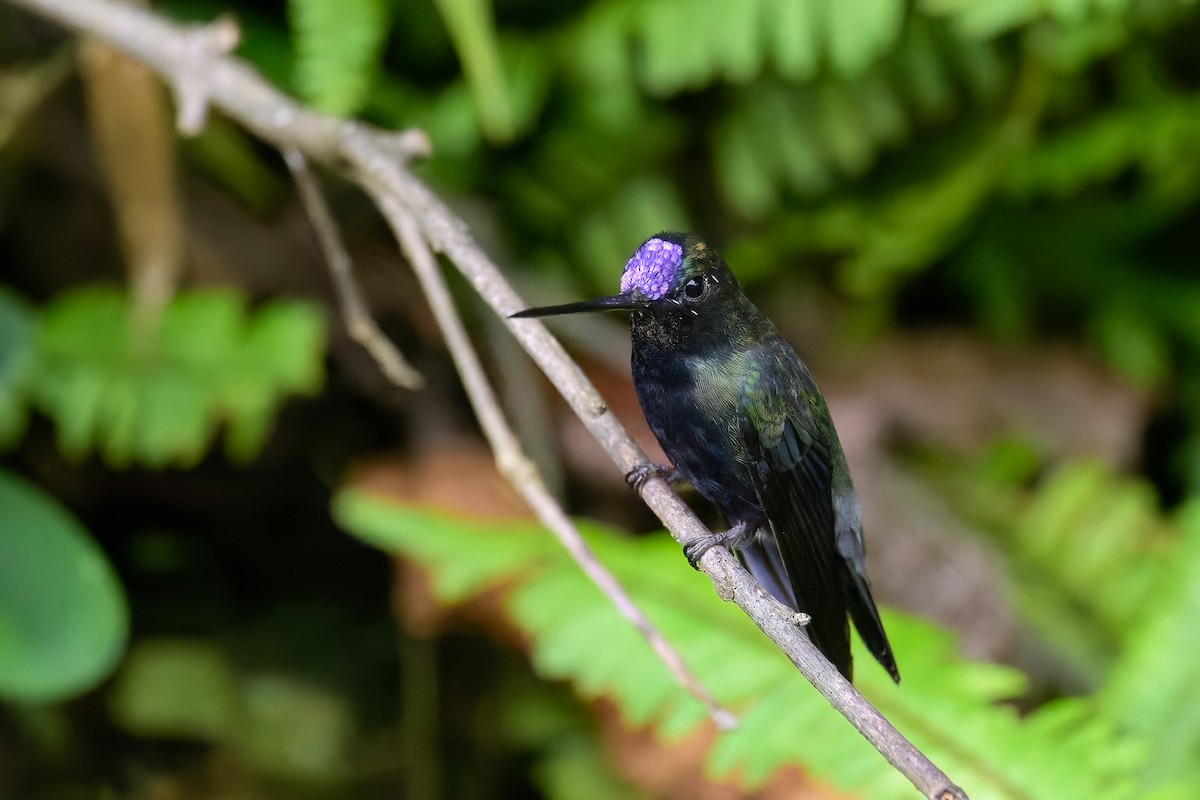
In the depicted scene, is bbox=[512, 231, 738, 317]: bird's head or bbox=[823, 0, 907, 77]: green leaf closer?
bbox=[512, 231, 738, 317]: bird's head

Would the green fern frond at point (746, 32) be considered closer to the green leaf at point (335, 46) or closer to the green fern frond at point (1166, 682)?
the green leaf at point (335, 46)

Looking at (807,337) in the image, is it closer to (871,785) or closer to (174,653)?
(871,785)

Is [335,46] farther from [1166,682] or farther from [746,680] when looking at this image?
[1166,682]

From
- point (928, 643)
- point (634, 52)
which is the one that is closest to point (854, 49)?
point (634, 52)

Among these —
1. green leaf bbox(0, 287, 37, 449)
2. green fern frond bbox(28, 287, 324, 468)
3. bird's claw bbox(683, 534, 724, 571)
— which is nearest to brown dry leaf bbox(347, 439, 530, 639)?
green fern frond bbox(28, 287, 324, 468)

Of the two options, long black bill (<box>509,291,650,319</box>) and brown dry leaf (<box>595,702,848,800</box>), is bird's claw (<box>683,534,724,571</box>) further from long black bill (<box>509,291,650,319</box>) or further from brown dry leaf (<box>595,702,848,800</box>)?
brown dry leaf (<box>595,702,848,800</box>)

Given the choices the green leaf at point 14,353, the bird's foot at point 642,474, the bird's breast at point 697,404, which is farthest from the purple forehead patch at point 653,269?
the green leaf at point 14,353
